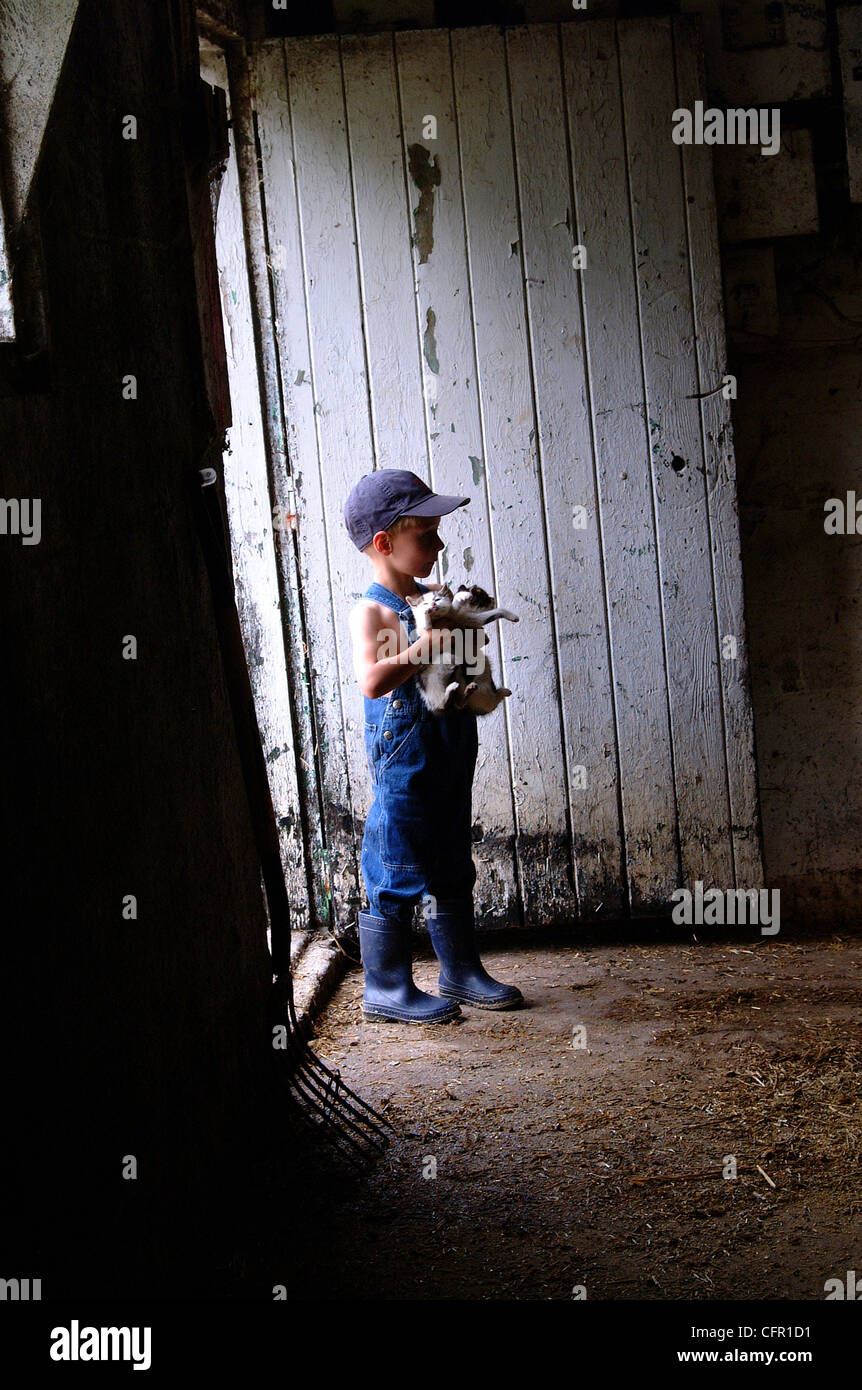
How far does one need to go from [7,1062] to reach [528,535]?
2587mm

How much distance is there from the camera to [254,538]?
381 cm

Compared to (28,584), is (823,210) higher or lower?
higher

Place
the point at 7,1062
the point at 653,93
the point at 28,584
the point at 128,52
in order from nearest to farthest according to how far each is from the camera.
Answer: the point at 7,1062 < the point at 28,584 < the point at 128,52 < the point at 653,93

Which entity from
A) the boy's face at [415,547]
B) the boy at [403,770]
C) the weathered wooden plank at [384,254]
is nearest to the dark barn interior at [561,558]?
the weathered wooden plank at [384,254]

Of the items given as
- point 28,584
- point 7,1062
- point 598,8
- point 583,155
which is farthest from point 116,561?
point 598,8

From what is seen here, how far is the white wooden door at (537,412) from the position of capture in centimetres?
362

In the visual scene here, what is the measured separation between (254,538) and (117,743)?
207cm

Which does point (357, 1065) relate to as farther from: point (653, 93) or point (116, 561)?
point (653, 93)

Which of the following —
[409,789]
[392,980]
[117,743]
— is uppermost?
[117,743]

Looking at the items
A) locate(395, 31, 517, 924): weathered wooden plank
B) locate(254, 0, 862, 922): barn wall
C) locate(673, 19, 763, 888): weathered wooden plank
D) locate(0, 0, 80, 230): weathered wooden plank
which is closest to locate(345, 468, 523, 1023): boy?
locate(395, 31, 517, 924): weathered wooden plank

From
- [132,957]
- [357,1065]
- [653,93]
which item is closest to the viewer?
[132,957]

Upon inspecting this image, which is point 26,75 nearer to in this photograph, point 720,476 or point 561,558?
point 561,558

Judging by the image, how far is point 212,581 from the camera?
2182 mm

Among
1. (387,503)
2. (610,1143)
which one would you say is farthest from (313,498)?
(610,1143)
